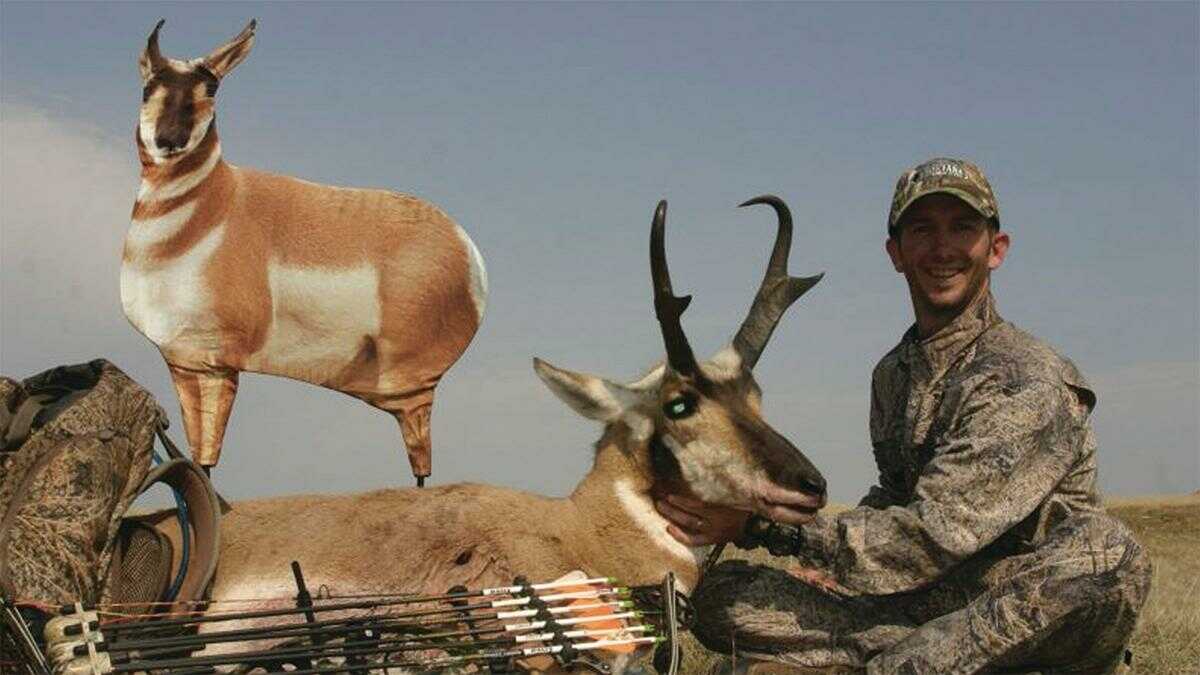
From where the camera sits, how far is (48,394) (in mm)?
6035

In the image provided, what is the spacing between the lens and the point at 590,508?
22.5 feet

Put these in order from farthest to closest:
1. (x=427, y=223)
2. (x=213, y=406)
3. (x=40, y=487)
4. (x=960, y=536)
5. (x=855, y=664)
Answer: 1. (x=427, y=223)
2. (x=213, y=406)
3. (x=855, y=664)
4. (x=960, y=536)
5. (x=40, y=487)

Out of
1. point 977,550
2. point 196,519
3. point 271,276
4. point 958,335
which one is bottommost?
point 196,519

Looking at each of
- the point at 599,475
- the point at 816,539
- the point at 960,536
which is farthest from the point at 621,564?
the point at 960,536

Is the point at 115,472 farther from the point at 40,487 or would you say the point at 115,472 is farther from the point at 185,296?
the point at 185,296

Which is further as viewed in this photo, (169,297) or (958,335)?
(169,297)

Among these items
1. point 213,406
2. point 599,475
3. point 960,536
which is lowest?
point 213,406

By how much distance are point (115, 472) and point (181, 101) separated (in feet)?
10.3

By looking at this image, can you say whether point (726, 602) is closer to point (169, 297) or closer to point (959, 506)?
point (959, 506)

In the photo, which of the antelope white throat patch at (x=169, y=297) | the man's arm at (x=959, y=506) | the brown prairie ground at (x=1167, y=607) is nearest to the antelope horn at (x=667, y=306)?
the man's arm at (x=959, y=506)

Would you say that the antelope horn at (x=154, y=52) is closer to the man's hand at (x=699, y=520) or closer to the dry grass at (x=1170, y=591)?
the man's hand at (x=699, y=520)

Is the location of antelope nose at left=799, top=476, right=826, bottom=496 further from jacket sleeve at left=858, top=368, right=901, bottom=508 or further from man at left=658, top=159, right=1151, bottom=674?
jacket sleeve at left=858, top=368, right=901, bottom=508

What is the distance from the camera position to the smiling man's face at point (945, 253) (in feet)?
22.2

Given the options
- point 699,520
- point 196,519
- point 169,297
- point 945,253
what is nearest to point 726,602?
point 699,520
